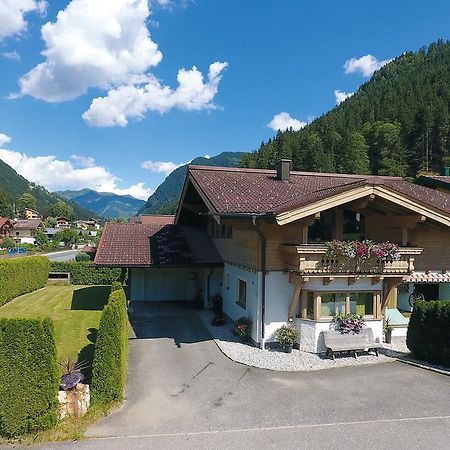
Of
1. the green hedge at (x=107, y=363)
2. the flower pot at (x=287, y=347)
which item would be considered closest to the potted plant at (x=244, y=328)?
the flower pot at (x=287, y=347)

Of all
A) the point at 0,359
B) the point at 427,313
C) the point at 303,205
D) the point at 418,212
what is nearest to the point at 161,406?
the point at 0,359

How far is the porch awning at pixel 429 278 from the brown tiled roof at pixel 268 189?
2.69m

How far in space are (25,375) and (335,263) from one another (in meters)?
9.80

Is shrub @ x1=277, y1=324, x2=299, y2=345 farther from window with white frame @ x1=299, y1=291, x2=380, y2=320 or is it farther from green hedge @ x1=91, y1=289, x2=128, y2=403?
green hedge @ x1=91, y1=289, x2=128, y2=403

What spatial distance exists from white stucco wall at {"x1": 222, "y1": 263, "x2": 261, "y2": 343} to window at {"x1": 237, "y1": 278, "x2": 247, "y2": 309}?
6.5 inches

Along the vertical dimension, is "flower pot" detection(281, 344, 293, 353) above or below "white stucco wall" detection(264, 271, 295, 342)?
below

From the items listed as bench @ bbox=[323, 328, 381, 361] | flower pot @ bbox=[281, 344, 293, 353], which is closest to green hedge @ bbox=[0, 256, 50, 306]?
flower pot @ bbox=[281, 344, 293, 353]

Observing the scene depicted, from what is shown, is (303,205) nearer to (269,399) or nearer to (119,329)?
(269,399)

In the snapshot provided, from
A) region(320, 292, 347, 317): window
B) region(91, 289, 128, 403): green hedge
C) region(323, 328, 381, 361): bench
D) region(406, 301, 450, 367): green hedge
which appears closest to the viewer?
region(91, 289, 128, 403): green hedge

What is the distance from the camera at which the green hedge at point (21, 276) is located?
24.4 metres

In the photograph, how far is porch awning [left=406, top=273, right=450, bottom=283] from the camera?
16.1 metres

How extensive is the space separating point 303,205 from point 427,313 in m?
5.58

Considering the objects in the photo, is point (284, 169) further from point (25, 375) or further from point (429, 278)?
point (25, 375)

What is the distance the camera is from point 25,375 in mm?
8945
